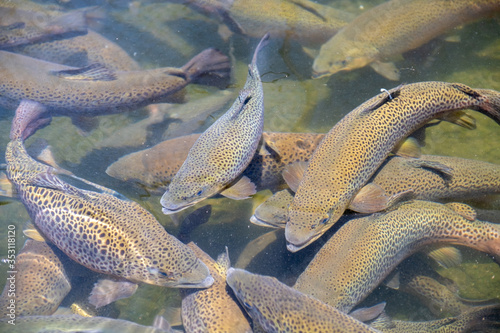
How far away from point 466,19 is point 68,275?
269 inches

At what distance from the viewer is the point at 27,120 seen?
13.9ft

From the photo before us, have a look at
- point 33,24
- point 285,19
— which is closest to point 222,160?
point 285,19

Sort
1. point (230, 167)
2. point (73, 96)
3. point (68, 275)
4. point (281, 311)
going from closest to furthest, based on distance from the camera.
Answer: point (281, 311)
point (230, 167)
point (68, 275)
point (73, 96)

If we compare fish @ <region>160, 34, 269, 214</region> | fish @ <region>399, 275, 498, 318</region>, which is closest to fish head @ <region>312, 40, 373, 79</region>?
fish @ <region>160, 34, 269, 214</region>

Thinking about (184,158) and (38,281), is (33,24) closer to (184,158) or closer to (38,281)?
(184,158)

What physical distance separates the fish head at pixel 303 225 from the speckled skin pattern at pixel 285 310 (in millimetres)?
387

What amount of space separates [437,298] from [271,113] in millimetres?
3165

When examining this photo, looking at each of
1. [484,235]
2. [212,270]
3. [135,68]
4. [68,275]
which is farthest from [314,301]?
[135,68]

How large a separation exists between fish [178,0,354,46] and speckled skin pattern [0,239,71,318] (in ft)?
15.0

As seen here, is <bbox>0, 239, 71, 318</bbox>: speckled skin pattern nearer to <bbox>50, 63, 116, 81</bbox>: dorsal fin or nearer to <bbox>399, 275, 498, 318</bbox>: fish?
<bbox>50, 63, 116, 81</bbox>: dorsal fin

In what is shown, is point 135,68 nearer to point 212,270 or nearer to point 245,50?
point 245,50

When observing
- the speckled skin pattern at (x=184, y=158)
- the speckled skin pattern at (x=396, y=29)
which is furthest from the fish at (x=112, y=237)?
the speckled skin pattern at (x=396, y=29)

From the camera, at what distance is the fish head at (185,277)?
303 centimetres

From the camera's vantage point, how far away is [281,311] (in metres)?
2.67
